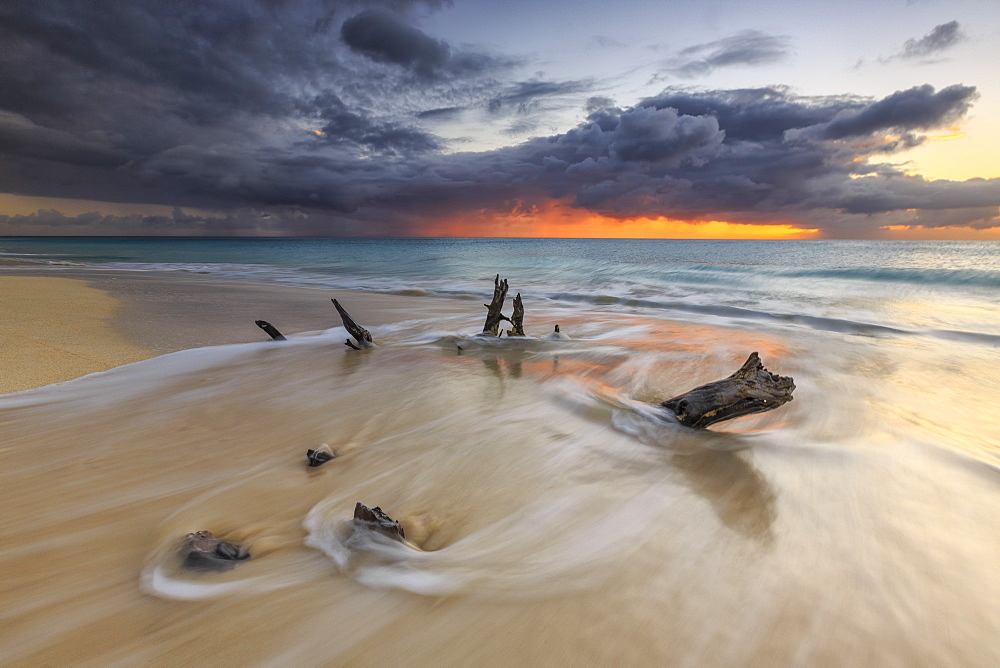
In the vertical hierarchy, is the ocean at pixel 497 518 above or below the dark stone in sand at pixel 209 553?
below

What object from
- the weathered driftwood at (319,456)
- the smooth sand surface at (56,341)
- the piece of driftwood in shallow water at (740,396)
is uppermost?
the piece of driftwood in shallow water at (740,396)

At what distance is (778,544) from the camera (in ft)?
7.13

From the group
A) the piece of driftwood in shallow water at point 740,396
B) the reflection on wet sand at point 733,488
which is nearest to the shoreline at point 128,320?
the reflection on wet sand at point 733,488

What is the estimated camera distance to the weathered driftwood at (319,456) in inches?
115

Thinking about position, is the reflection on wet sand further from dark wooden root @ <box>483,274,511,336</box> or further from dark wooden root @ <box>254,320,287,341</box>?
dark wooden root @ <box>254,320,287,341</box>

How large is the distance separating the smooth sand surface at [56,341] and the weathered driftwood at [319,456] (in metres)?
3.53

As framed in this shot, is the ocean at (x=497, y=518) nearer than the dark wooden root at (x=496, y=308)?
Yes

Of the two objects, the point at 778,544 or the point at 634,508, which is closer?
the point at 778,544

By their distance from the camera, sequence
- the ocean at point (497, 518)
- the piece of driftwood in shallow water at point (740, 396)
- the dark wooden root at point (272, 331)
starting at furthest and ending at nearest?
the dark wooden root at point (272, 331) < the piece of driftwood in shallow water at point (740, 396) < the ocean at point (497, 518)

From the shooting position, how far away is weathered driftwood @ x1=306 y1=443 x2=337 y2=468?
2928 mm

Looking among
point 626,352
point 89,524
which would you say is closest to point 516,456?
point 89,524

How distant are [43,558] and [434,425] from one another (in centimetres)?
231

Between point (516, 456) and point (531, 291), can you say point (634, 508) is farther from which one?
point (531, 291)

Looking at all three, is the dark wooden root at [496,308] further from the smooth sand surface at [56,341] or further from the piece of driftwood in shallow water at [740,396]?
the smooth sand surface at [56,341]
